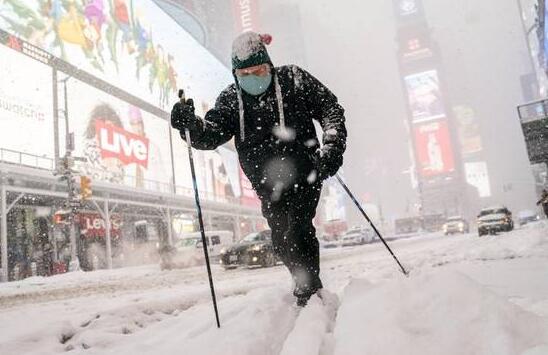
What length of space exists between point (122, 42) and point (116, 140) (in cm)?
802

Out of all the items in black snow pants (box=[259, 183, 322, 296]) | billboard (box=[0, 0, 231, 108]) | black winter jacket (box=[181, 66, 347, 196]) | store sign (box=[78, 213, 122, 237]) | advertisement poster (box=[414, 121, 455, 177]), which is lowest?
black snow pants (box=[259, 183, 322, 296])

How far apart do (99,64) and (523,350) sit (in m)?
33.5

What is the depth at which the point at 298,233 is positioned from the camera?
2.69 m

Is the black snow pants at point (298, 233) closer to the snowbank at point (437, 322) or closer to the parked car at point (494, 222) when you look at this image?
the snowbank at point (437, 322)

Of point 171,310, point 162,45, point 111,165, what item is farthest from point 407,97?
point 171,310

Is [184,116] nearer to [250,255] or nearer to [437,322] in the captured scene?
[437,322]

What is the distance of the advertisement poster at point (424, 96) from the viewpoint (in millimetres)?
159500

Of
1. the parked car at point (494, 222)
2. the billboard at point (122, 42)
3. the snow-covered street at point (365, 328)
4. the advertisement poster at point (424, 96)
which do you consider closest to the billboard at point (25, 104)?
the billboard at point (122, 42)

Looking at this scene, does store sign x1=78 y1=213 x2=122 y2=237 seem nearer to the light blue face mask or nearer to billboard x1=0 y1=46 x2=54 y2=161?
billboard x1=0 y1=46 x2=54 y2=161

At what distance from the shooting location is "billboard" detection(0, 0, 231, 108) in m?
25.6

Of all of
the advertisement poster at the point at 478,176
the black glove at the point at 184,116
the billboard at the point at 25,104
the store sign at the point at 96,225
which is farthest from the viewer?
the advertisement poster at the point at 478,176

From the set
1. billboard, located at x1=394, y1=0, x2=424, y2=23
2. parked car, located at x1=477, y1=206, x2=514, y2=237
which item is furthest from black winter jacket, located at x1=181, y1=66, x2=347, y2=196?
billboard, located at x1=394, y1=0, x2=424, y2=23

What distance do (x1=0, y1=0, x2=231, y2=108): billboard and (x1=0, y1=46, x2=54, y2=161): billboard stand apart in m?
1.59

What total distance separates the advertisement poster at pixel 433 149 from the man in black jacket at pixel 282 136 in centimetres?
16088
